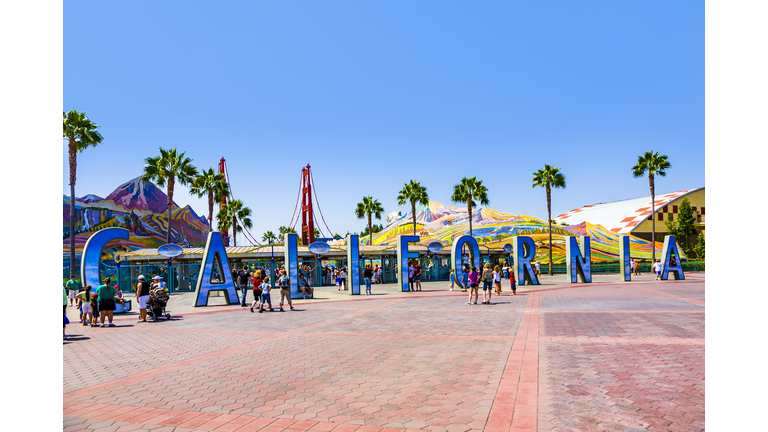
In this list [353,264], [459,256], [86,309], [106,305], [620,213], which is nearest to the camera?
[106,305]

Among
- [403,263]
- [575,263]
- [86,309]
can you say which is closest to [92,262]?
[86,309]

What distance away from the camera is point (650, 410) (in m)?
4.84

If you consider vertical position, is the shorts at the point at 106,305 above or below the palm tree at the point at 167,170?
below

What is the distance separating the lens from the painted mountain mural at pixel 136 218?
2416 inches

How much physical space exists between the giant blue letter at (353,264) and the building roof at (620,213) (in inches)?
2289

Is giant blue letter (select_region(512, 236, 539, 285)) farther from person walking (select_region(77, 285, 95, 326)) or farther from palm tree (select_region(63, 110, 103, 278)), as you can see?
palm tree (select_region(63, 110, 103, 278))

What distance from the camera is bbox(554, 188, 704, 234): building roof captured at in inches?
2724

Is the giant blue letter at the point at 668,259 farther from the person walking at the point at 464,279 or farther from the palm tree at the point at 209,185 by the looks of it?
the palm tree at the point at 209,185

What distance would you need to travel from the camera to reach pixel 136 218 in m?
66.8

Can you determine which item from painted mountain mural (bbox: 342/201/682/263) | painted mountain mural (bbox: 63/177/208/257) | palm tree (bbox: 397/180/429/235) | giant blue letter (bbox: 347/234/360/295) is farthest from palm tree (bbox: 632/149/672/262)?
painted mountain mural (bbox: 63/177/208/257)

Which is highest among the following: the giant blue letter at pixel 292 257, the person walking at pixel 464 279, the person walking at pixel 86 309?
the giant blue letter at pixel 292 257

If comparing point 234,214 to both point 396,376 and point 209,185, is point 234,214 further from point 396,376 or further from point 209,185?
point 396,376

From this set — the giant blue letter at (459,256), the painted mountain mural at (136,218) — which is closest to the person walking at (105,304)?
the giant blue letter at (459,256)

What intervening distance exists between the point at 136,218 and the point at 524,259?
62.0 meters
